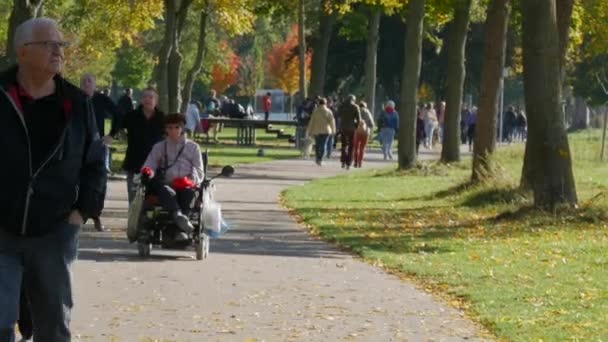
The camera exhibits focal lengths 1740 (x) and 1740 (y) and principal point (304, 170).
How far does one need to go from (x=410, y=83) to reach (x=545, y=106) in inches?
588

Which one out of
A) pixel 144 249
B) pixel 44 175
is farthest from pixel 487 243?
pixel 44 175

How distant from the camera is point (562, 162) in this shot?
2416cm

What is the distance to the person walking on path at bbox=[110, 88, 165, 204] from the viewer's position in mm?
20031

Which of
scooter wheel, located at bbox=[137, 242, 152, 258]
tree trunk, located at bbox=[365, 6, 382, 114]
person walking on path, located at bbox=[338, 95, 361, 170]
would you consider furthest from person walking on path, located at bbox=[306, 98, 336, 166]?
scooter wheel, located at bbox=[137, 242, 152, 258]

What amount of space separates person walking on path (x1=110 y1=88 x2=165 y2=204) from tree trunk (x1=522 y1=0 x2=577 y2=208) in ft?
20.4

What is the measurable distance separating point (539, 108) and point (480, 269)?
756cm

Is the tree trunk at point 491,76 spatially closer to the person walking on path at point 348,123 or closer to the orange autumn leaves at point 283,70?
the person walking on path at point 348,123

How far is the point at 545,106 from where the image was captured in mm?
24188

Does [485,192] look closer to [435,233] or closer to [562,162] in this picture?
[562,162]

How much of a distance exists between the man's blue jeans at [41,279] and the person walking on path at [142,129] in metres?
11.3

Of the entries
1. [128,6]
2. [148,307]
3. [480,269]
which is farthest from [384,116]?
[148,307]

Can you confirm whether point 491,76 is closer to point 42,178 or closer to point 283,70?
point 42,178

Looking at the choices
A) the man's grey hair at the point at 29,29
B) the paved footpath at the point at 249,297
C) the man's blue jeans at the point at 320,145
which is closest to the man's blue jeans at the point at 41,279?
the man's grey hair at the point at 29,29

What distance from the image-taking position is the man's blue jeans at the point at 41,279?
8398 millimetres
